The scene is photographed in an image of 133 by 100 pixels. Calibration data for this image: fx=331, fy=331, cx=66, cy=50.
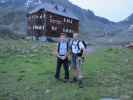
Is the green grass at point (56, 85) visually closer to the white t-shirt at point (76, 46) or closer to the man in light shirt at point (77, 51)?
the man in light shirt at point (77, 51)

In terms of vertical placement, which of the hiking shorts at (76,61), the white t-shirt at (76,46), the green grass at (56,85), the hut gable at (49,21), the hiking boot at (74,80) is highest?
the hut gable at (49,21)

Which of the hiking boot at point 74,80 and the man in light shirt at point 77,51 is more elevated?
the man in light shirt at point 77,51

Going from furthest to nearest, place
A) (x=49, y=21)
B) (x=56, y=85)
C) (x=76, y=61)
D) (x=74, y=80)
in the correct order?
1. (x=49, y=21)
2. (x=74, y=80)
3. (x=76, y=61)
4. (x=56, y=85)

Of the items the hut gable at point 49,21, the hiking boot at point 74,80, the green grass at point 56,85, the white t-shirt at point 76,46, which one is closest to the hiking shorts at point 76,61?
the white t-shirt at point 76,46

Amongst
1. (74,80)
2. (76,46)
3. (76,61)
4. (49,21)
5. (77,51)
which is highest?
(49,21)

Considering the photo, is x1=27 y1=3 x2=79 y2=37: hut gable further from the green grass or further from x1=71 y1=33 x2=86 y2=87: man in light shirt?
x1=71 y1=33 x2=86 y2=87: man in light shirt

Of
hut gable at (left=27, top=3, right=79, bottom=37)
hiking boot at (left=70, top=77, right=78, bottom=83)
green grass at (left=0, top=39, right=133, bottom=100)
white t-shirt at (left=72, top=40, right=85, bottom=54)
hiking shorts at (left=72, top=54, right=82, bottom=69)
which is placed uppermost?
hut gable at (left=27, top=3, right=79, bottom=37)

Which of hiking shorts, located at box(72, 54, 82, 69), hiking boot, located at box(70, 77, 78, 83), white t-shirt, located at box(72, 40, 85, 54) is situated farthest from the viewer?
hiking boot, located at box(70, 77, 78, 83)

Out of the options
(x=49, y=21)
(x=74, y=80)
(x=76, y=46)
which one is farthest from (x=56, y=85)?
(x=49, y=21)

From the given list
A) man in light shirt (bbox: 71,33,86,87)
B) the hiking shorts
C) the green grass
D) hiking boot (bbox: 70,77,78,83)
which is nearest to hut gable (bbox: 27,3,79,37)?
the green grass

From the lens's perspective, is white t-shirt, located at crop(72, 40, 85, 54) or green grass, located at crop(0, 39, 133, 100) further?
white t-shirt, located at crop(72, 40, 85, 54)

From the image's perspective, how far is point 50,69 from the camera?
79.6 feet

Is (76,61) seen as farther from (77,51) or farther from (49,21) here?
(49,21)

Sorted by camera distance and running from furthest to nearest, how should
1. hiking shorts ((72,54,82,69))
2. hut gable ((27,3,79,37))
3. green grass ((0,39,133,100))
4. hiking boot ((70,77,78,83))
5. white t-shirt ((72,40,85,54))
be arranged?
1. hut gable ((27,3,79,37))
2. hiking boot ((70,77,78,83))
3. hiking shorts ((72,54,82,69))
4. white t-shirt ((72,40,85,54))
5. green grass ((0,39,133,100))
